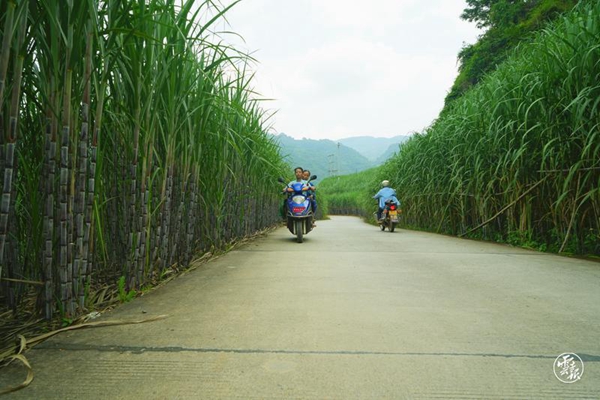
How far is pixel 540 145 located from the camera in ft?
15.5

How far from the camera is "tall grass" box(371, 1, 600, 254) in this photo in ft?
12.9

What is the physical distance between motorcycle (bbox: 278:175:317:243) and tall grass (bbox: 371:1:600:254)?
8.33 ft

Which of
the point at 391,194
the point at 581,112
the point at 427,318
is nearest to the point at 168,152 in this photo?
the point at 427,318

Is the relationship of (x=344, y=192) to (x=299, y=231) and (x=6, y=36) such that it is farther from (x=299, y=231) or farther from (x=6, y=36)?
(x=6, y=36)

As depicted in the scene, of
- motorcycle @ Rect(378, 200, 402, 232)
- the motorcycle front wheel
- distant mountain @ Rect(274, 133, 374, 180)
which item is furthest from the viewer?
distant mountain @ Rect(274, 133, 374, 180)

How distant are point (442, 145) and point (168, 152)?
6.60m

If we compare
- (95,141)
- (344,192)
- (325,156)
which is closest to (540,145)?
(95,141)

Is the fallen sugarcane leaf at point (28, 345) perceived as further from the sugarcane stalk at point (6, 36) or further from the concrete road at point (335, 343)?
the sugarcane stalk at point (6, 36)

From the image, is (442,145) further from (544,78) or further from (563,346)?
(563,346)

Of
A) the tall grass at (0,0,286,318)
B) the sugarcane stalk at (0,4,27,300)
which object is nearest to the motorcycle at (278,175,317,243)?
the tall grass at (0,0,286,318)

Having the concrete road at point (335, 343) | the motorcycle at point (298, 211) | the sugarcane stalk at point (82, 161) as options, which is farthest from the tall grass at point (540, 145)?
the sugarcane stalk at point (82, 161)

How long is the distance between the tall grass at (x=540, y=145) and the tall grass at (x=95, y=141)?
134 inches

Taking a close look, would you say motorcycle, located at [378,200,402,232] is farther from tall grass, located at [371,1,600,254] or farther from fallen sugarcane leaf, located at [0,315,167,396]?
fallen sugarcane leaf, located at [0,315,167,396]

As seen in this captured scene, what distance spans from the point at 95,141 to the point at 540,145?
4701mm
